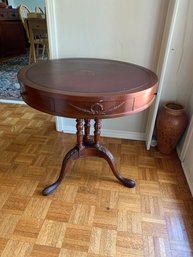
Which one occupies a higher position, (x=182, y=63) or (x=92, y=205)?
(x=182, y=63)

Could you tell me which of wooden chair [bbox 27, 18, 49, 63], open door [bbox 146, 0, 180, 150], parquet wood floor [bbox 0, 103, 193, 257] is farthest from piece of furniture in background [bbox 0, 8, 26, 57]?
open door [bbox 146, 0, 180, 150]

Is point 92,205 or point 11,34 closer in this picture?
point 92,205

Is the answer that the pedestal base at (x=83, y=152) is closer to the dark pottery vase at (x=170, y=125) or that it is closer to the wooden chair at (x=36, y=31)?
the dark pottery vase at (x=170, y=125)

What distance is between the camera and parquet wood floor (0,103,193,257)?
1.05 metres

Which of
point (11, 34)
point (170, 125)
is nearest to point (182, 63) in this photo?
point (170, 125)

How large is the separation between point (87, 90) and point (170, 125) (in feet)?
2.87

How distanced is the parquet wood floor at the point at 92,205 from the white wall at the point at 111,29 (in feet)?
2.45

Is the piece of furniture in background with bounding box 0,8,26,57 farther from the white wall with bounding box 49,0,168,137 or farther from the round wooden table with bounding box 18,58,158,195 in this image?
the round wooden table with bounding box 18,58,158,195

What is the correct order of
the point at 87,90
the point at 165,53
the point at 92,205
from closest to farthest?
1. the point at 87,90
2. the point at 92,205
3. the point at 165,53

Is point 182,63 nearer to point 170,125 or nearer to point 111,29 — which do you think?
point 170,125

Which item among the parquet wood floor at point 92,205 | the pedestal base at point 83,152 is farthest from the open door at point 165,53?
the pedestal base at point 83,152

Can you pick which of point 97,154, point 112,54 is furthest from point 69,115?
point 112,54

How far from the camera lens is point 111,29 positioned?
1.49m

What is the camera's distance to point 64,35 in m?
1.55
